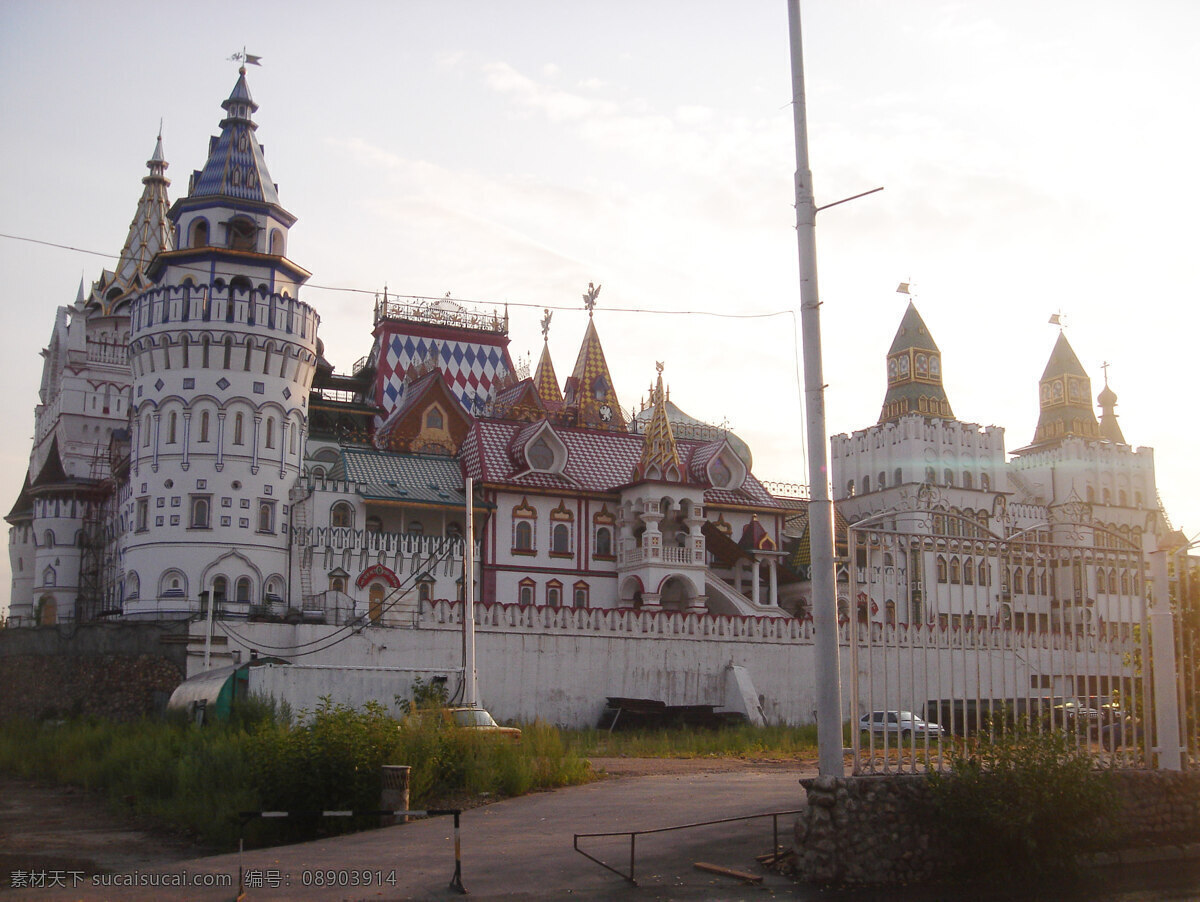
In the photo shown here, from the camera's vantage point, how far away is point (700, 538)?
5116 cm

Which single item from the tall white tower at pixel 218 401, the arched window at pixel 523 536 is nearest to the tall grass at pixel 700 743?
the arched window at pixel 523 536

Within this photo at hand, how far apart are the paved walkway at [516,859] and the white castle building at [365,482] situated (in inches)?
553

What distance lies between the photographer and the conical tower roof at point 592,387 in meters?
68.2

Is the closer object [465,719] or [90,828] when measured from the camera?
[90,828]

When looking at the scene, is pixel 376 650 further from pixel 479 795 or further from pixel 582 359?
pixel 582 359

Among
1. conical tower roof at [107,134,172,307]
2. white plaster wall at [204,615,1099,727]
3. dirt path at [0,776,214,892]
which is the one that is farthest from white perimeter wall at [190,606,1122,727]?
conical tower roof at [107,134,172,307]

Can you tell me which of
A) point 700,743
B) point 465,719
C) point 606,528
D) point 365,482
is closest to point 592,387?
point 606,528

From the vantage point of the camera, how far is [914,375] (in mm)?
75812

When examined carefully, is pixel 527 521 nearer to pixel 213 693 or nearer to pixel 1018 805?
pixel 213 693

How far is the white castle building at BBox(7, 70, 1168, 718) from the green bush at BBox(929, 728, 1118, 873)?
1581cm

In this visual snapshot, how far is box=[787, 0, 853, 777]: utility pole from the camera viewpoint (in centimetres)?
1477

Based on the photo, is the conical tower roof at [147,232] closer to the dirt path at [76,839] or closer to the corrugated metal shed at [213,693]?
the corrugated metal shed at [213,693]

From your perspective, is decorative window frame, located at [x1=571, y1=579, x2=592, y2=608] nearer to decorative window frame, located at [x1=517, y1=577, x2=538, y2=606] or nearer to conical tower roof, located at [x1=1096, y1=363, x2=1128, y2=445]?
decorative window frame, located at [x1=517, y1=577, x2=538, y2=606]

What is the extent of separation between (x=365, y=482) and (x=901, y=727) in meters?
32.1
